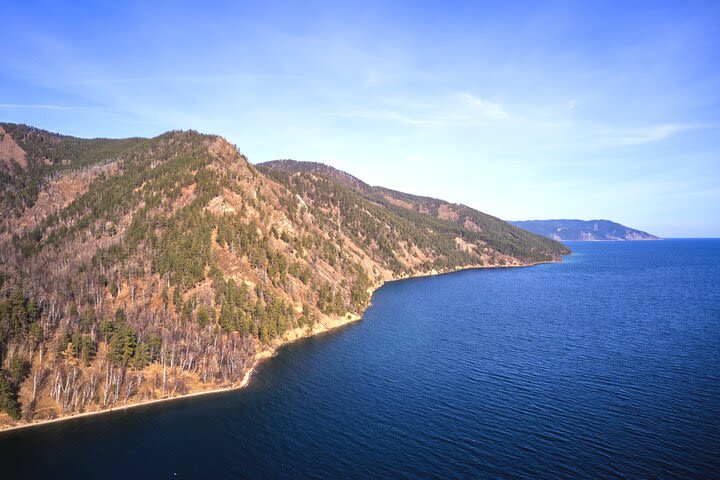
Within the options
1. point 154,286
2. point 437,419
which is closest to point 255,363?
point 154,286

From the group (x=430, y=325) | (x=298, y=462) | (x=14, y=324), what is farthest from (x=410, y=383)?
(x=14, y=324)

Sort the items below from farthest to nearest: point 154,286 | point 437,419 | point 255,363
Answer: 1. point 154,286
2. point 255,363
3. point 437,419

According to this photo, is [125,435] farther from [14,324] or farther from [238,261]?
[238,261]

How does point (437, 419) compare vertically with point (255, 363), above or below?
above

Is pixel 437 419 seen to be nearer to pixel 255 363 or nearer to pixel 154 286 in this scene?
pixel 255 363

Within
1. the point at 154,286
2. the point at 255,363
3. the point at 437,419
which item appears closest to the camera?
the point at 437,419

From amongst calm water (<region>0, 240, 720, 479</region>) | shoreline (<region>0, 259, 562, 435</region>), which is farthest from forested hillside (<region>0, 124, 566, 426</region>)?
calm water (<region>0, 240, 720, 479</region>)

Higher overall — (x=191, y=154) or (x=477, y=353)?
(x=191, y=154)
